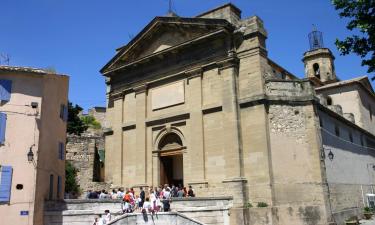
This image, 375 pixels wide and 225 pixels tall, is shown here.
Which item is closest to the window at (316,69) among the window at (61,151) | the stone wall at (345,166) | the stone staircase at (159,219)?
the stone wall at (345,166)

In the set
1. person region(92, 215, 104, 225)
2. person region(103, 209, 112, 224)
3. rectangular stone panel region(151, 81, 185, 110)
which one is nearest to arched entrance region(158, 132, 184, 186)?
rectangular stone panel region(151, 81, 185, 110)

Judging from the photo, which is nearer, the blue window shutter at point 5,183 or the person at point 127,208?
the blue window shutter at point 5,183

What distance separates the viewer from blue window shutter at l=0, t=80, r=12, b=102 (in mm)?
17516

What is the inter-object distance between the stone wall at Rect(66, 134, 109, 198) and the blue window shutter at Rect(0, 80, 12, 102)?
1284 centimetres

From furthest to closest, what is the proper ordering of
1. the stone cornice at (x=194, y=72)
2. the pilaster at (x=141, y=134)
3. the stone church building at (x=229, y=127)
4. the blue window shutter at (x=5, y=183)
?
the pilaster at (x=141, y=134) < the stone cornice at (x=194, y=72) < the stone church building at (x=229, y=127) < the blue window shutter at (x=5, y=183)

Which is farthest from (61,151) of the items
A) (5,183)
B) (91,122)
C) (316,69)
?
(91,122)

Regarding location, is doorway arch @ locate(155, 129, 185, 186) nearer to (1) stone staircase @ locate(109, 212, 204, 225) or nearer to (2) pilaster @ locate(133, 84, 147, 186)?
(2) pilaster @ locate(133, 84, 147, 186)

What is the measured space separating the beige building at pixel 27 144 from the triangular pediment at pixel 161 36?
7.88 meters

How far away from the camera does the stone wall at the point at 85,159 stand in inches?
1172

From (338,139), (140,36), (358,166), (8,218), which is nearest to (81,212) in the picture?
(8,218)

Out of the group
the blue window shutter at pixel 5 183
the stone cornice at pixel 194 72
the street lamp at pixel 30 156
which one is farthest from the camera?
the stone cornice at pixel 194 72

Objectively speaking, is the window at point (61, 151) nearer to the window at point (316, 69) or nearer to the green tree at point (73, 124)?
the green tree at point (73, 124)

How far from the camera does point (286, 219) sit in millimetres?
18797

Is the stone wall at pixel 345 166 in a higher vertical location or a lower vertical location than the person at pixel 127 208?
higher
